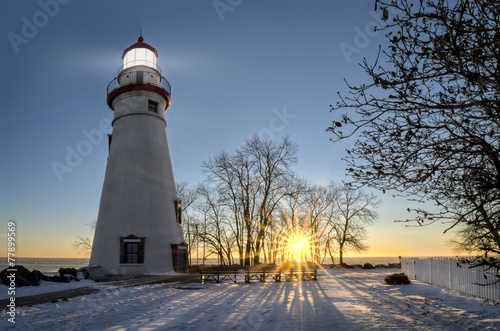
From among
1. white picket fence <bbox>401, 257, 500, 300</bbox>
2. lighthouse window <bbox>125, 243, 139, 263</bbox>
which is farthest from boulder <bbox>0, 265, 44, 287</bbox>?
white picket fence <bbox>401, 257, 500, 300</bbox>

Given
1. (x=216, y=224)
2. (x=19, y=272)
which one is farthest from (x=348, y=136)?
(x=216, y=224)

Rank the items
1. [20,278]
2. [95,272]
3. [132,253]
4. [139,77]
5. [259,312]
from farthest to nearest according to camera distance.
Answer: [139,77] → [132,253] → [95,272] → [20,278] → [259,312]

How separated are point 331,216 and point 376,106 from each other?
41.7 metres

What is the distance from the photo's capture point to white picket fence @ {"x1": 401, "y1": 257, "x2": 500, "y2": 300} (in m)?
11.9

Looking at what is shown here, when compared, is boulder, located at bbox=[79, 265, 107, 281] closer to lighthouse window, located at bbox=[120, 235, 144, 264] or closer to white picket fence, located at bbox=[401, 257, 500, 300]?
lighthouse window, located at bbox=[120, 235, 144, 264]

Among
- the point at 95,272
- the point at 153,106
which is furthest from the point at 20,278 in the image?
the point at 153,106

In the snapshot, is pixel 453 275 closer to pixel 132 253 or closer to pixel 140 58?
pixel 132 253

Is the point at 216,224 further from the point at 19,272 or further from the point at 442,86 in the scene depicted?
the point at 442,86

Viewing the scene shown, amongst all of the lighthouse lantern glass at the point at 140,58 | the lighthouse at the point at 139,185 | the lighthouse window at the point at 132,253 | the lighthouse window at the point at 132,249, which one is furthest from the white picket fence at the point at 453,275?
the lighthouse lantern glass at the point at 140,58

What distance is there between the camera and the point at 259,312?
30.2 feet

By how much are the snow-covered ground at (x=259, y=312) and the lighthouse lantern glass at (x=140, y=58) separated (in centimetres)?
1777

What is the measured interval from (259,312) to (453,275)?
10.3 meters

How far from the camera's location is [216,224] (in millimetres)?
45250

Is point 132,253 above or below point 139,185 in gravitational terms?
below
